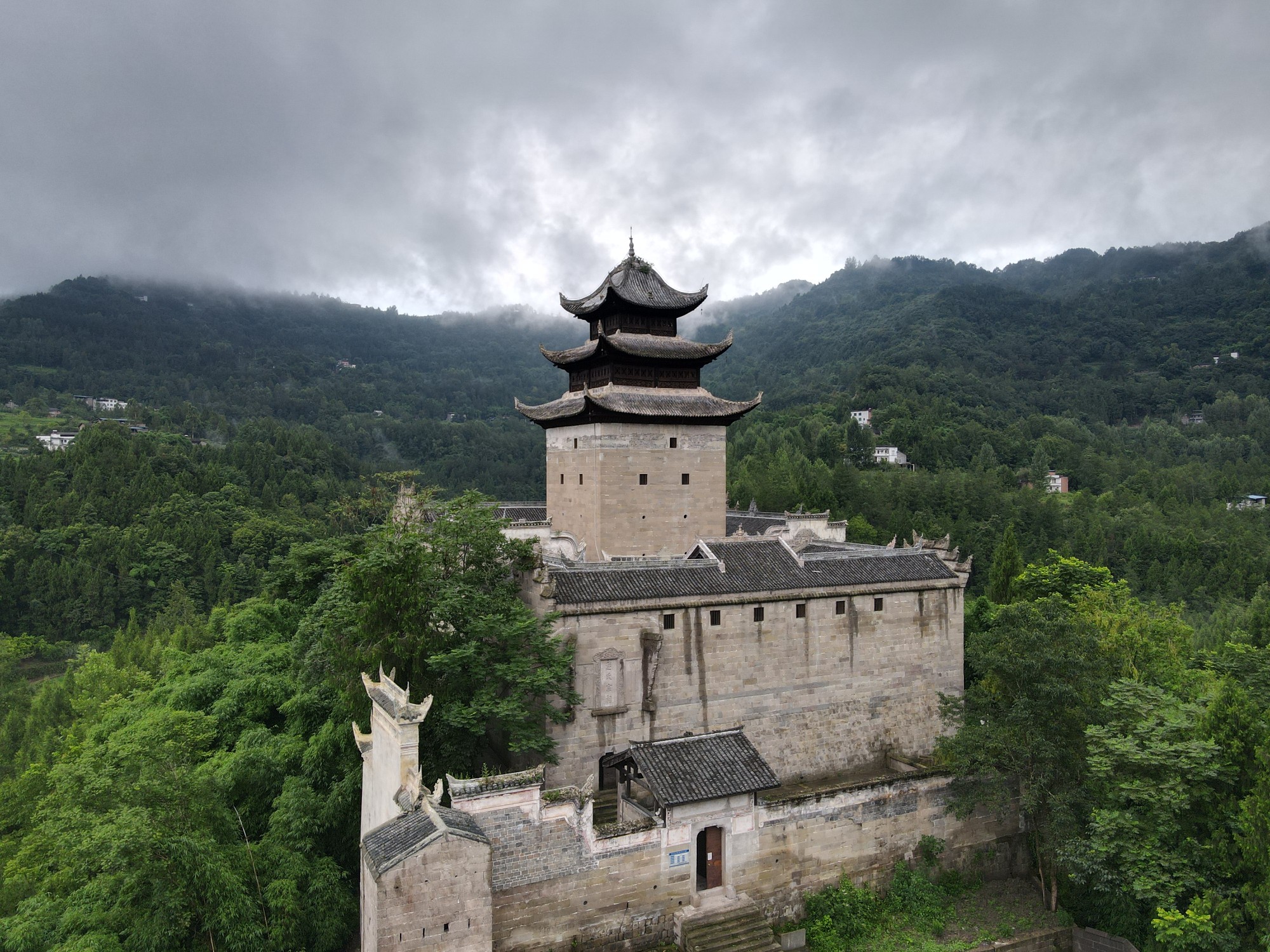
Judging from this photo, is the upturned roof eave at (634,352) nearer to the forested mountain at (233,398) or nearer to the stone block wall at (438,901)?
the stone block wall at (438,901)

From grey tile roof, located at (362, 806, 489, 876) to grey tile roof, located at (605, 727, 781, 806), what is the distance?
4.16 metres

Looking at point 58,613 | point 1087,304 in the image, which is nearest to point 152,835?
point 58,613

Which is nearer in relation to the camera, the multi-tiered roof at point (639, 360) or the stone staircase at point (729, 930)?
the stone staircase at point (729, 930)

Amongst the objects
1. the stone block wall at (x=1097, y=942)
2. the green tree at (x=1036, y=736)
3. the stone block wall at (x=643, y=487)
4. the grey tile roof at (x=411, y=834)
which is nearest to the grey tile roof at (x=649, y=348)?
the stone block wall at (x=643, y=487)

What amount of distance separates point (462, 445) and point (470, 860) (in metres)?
137

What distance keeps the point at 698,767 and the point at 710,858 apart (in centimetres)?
199

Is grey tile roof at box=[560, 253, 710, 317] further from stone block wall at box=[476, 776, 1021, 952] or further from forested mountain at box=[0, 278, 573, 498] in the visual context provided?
forested mountain at box=[0, 278, 573, 498]

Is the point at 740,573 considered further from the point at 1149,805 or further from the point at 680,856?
the point at 1149,805

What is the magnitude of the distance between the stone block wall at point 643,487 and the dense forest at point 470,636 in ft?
23.3

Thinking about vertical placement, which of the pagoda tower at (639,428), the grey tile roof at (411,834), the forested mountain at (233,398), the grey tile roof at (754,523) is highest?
the forested mountain at (233,398)

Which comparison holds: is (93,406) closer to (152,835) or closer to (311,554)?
(311,554)

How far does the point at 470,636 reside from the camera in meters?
19.3

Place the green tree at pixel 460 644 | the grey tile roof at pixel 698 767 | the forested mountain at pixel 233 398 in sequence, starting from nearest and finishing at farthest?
the grey tile roof at pixel 698 767, the green tree at pixel 460 644, the forested mountain at pixel 233 398

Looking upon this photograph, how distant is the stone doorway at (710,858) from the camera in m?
17.7
